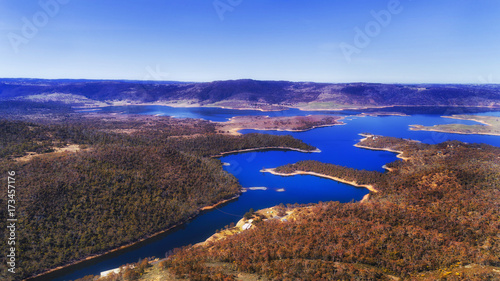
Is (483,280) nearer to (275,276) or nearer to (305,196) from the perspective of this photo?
(275,276)

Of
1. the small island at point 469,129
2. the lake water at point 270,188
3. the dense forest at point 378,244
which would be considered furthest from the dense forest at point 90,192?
the small island at point 469,129

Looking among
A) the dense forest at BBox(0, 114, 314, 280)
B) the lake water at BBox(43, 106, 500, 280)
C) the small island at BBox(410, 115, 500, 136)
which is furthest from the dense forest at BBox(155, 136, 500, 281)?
the small island at BBox(410, 115, 500, 136)

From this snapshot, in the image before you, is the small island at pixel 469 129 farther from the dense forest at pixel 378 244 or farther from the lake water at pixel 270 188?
the dense forest at pixel 378 244

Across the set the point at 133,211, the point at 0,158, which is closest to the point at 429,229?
the point at 133,211

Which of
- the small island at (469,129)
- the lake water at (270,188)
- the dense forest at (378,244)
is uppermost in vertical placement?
the small island at (469,129)

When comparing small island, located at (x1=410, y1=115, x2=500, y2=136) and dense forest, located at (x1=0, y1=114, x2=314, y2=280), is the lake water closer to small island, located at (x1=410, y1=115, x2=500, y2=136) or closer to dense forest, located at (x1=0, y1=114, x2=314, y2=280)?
dense forest, located at (x1=0, y1=114, x2=314, y2=280)

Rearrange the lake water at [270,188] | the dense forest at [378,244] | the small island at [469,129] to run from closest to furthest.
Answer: the dense forest at [378,244] → the lake water at [270,188] → the small island at [469,129]

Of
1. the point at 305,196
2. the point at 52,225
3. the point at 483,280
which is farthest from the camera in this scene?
the point at 305,196
